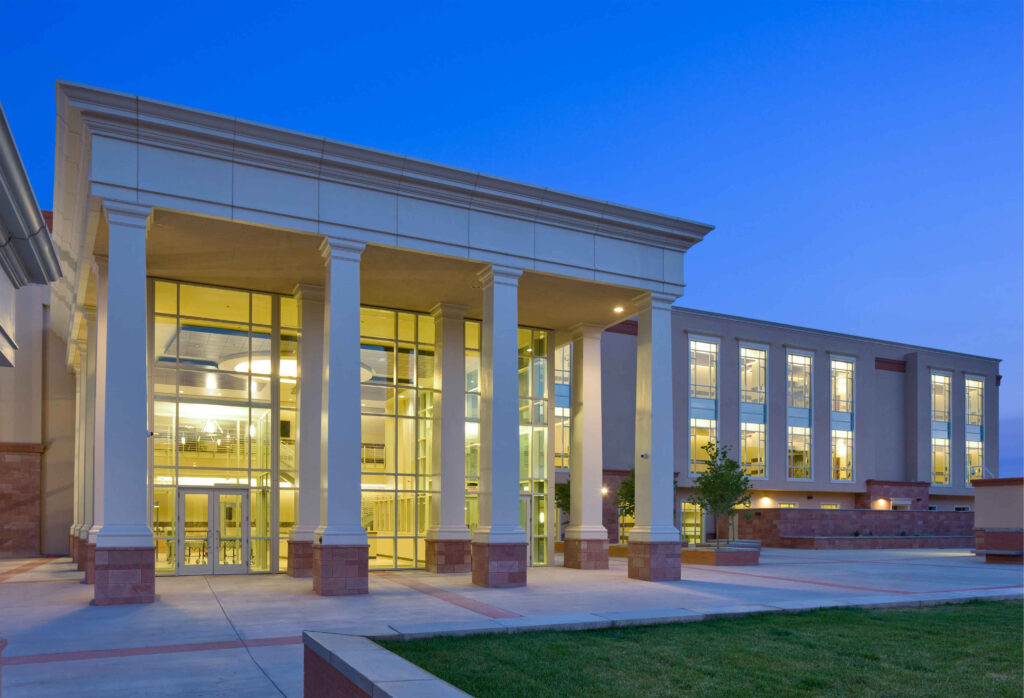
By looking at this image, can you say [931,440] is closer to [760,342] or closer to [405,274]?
[760,342]

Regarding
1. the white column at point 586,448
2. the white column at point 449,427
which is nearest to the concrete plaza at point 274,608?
the white column at point 586,448

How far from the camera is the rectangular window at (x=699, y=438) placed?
44.5 m

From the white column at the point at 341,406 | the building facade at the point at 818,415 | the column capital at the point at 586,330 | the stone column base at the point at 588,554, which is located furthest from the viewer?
the building facade at the point at 818,415

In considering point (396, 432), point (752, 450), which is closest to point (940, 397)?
point (752, 450)

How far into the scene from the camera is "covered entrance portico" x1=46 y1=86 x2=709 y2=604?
16656mm

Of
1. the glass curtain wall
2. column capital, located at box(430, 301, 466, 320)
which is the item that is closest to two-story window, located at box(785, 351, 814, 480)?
column capital, located at box(430, 301, 466, 320)

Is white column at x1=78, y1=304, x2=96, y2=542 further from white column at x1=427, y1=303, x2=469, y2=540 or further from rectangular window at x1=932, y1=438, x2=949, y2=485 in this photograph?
rectangular window at x1=932, y1=438, x2=949, y2=485

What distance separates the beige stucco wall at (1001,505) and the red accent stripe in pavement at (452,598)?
74.0ft

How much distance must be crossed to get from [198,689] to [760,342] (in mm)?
42311

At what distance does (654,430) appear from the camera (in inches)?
870

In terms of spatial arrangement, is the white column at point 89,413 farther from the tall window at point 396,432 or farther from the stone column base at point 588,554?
the stone column base at point 588,554

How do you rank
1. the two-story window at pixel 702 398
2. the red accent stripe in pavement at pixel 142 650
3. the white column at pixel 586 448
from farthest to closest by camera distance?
the two-story window at pixel 702 398 < the white column at pixel 586 448 < the red accent stripe in pavement at pixel 142 650

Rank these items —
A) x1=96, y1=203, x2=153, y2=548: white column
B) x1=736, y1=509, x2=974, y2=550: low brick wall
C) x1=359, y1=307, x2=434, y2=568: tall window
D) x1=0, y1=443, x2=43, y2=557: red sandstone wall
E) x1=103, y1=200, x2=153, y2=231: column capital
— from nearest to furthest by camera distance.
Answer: x1=96, y1=203, x2=153, y2=548: white column < x1=103, y1=200, x2=153, y2=231: column capital < x1=359, y1=307, x2=434, y2=568: tall window < x1=0, y1=443, x2=43, y2=557: red sandstone wall < x1=736, y1=509, x2=974, y2=550: low brick wall

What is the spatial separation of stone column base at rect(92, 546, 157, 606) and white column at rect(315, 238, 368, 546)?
340 centimetres
